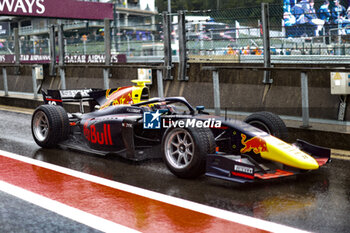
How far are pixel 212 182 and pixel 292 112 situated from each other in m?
3.67

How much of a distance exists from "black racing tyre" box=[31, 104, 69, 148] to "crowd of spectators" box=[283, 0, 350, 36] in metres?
4.60

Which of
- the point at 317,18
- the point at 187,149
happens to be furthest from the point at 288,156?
the point at 317,18

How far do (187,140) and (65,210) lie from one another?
1739 millimetres

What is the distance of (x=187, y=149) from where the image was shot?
20.3 feet

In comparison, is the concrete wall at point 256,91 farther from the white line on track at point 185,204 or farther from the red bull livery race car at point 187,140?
the white line on track at point 185,204

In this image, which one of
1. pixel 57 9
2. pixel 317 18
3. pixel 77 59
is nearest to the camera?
pixel 317 18

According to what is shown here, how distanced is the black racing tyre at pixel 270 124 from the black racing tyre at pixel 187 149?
1226 mm

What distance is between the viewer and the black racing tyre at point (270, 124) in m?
6.93

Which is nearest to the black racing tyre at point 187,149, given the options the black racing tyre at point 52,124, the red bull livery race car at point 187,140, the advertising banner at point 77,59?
the red bull livery race car at point 187,140

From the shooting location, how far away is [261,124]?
7.04 meters

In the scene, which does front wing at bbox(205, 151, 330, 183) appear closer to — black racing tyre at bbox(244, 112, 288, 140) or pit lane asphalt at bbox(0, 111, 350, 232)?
pit lane asphalt at bbox(0, 111, 350, 232)

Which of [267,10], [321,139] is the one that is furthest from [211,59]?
[321,139]

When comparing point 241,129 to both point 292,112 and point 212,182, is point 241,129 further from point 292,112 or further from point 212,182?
point 292,112

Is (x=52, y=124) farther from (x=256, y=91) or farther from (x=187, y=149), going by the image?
(x=256, y=91)
